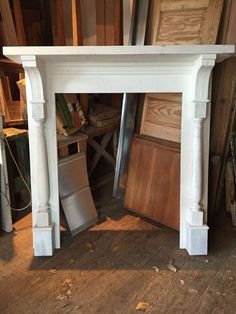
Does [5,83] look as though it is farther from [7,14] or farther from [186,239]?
[186,239]

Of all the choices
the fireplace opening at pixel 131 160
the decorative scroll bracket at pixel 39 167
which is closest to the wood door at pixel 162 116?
the fireplace opening at pixel 131 160

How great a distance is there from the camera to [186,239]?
1.89m

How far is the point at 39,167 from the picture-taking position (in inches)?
70.2

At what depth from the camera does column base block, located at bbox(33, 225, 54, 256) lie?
71.6 inches

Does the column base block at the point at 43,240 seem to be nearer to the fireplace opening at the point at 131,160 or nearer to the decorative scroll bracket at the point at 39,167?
the decorative scroll bracket at the point at 39,167

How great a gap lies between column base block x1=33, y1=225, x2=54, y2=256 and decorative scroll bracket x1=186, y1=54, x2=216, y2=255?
78 centimetres

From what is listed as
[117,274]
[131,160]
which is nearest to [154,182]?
[131,160]

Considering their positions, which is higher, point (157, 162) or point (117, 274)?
point (157, 162)

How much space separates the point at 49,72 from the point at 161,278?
1.20m

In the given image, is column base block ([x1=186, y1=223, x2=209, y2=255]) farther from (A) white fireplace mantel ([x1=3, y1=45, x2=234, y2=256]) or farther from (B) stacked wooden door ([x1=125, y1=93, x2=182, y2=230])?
(B) stacked wooden door ([x1=125, y1=93, x2=182, y2=230])

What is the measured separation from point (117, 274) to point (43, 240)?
0.46 m

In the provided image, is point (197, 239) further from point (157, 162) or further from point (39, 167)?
point (39, 167)

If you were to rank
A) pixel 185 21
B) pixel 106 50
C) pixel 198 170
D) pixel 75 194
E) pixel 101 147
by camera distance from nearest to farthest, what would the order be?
pixel 106 50, pixel 198 170, pixel 185 21, pixel 75 194, pixel 101 147

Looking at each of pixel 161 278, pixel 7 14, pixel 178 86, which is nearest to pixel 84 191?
pixel 161 278
